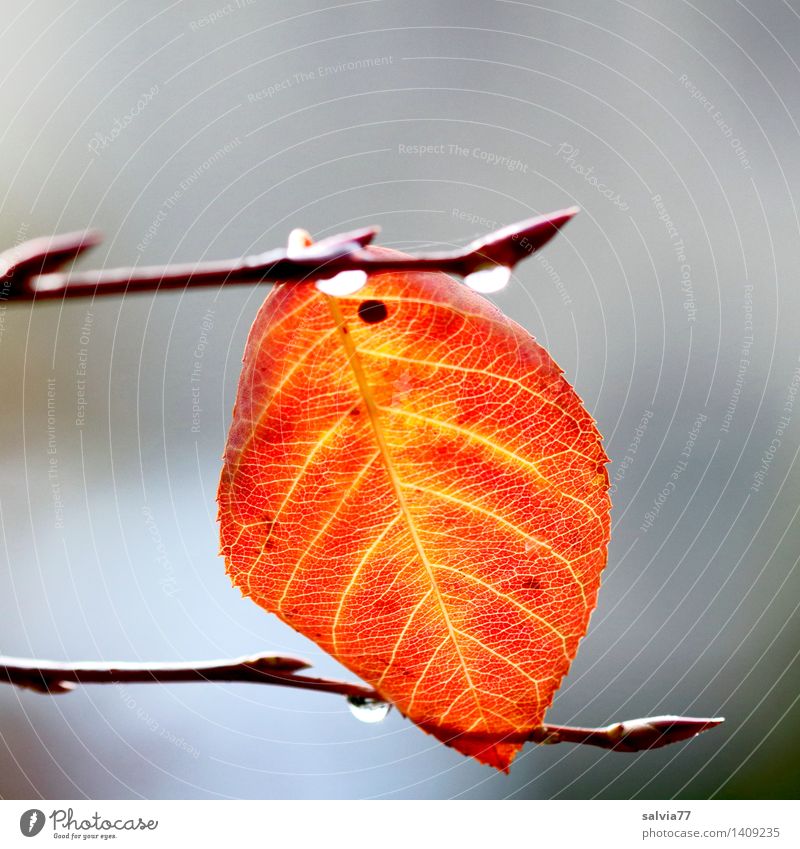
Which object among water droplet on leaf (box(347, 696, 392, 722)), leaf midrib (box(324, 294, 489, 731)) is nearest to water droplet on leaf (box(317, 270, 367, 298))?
leaf midrib (box(324, 294, 489, 731))

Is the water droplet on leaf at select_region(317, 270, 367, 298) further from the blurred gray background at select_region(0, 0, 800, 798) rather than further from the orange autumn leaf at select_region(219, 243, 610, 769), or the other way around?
the blurred gray background at select_region(0, 0, 800, 798)

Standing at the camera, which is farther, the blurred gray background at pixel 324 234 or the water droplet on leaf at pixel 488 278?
the blurred gray background at pixel 324 234

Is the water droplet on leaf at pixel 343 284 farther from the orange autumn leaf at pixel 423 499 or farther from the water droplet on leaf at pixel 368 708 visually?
the water droplet on leaf at pixel 368 708

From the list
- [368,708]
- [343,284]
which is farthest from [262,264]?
[368,708]

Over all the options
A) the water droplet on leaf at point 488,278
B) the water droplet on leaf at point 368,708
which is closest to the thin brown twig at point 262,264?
the water droplet on leaf at point 488,278
